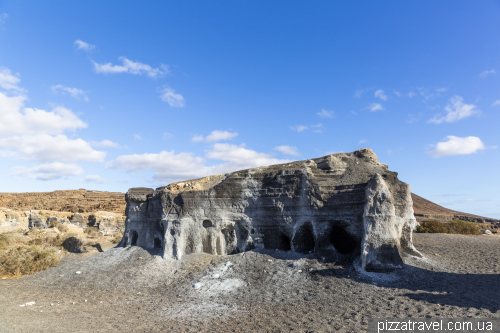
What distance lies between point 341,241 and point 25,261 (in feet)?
51.6

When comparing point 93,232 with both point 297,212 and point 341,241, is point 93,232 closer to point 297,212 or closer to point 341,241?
point 297,212

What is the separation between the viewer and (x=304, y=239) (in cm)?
1152

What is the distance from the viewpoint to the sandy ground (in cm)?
702

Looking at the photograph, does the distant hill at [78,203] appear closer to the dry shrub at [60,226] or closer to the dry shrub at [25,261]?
the dry shrub at [60,226]

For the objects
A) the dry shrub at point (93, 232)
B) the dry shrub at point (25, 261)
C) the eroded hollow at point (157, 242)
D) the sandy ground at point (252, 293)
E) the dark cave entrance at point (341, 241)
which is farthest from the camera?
the dry shrub at point (93, 232)

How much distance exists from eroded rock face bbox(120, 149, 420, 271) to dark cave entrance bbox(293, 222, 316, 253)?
39 mm

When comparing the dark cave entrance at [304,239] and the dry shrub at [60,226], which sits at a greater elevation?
the dark cave entrance at [304,239]

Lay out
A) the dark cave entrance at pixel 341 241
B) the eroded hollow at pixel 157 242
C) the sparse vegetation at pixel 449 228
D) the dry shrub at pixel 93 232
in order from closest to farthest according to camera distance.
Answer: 1. the dark cave entrance at pixel 341 241
2. the eroded hollow at pixel 157 242
3. the sparse vegetation at pixel 449 228
4. the dry shrub at pixel 93 232

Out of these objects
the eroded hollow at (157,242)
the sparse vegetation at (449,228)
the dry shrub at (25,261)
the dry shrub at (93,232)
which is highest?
the sparse vegetation at (449,228)

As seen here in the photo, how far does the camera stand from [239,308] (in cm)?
824

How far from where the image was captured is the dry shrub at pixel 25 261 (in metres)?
14.3

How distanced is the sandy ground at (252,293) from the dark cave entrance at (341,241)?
106cm

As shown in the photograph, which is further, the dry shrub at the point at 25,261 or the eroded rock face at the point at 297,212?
the dry shrub at the point at 25,261

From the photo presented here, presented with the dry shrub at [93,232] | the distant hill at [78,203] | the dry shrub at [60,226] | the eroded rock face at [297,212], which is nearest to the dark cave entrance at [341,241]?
the eroded rock face at [297,212]
